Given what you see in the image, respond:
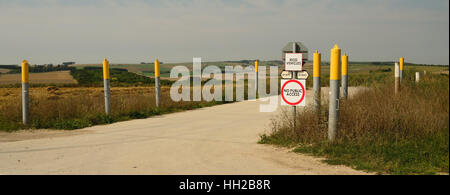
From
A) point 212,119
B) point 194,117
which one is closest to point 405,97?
point 212,119

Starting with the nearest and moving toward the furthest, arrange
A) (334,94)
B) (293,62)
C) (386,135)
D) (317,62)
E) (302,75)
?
(334,94) → (386,135) → (302,75) → (293,62) → (317,62)

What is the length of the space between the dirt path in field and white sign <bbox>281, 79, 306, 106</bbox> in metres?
1.22

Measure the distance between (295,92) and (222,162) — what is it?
9.90 feet

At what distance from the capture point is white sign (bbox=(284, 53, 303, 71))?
32.0ft

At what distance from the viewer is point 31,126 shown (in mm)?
12906

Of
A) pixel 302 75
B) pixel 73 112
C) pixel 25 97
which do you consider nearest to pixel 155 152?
pixel 302 75

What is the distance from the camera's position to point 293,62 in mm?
9828

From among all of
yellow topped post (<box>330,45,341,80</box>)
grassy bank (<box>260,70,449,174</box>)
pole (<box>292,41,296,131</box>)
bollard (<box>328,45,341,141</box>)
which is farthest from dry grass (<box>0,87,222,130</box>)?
yellow topped post (<box>330,45,341,80</box>)

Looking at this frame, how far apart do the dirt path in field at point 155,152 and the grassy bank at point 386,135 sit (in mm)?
502

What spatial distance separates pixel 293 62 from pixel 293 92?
69cm

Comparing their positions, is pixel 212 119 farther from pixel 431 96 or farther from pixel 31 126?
pixel 431 96

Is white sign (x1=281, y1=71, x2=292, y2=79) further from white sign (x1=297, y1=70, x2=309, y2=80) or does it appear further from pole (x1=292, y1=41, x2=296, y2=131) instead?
white sign (x1=297, y1=70, x2=309, y2=80)

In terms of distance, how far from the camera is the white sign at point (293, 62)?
9.77 m

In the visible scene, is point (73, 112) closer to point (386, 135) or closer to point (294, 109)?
point (294, 109)
